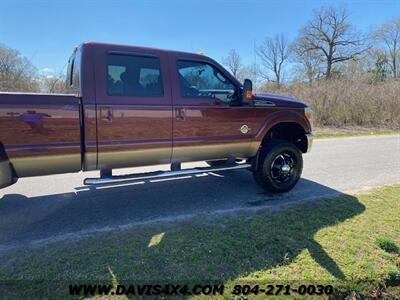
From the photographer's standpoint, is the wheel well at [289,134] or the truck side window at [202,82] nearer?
the truck side window at [202,82]

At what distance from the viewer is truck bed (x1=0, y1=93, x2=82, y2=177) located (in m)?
3.32

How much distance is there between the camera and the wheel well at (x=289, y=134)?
5.33m

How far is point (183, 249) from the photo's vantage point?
130 inches

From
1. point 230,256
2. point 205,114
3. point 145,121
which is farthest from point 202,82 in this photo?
point 230,256

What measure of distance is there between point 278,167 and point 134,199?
2.49 m

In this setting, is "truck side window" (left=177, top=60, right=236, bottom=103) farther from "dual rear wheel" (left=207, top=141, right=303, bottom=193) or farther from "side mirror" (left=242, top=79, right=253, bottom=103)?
"dual rear wheel" (left=207, top=141, right=303, bottom=193)

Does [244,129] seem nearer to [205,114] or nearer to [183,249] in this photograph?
[205,114]

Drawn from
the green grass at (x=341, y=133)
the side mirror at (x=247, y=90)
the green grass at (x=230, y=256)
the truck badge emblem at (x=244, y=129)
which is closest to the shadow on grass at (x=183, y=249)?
the green grass at (x=230, y=256)

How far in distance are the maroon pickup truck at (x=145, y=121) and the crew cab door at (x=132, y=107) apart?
0.04 ft

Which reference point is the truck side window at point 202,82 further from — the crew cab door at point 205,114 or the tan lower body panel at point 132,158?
the tan lower body panel at point 132,158

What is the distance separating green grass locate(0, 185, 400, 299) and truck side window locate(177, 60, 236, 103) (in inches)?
72.5

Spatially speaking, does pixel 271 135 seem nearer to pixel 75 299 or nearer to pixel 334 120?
pixel 75 299

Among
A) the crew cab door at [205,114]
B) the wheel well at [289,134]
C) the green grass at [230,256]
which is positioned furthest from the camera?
the wheel well at [289,134]

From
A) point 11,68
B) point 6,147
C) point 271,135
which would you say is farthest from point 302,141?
point 11,68
